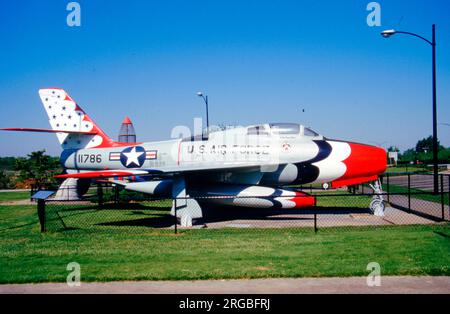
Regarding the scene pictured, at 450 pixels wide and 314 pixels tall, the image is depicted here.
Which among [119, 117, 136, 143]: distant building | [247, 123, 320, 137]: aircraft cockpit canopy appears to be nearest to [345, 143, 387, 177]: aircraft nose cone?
[247, 123, 320, 137]: aircraft cockpit canopy

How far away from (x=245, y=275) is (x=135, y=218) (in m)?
9.66

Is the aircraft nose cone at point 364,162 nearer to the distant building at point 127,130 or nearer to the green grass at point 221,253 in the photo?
the green grass at point 221,253

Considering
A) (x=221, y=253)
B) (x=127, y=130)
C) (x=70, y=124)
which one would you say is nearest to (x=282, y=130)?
(x=221, y=253)

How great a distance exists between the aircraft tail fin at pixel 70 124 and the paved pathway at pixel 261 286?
11229 mm

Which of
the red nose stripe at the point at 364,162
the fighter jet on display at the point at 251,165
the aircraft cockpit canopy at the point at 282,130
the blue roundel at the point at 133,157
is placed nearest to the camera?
the fighter jet on display at the point at 251,165

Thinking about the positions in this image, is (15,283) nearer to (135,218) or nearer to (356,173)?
(135,218)

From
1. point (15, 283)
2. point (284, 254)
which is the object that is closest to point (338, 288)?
point (284, 254)

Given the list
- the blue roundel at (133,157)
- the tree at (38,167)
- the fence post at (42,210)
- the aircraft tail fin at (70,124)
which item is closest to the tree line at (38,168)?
the tree at (38,167)

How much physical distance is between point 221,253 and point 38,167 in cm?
2852

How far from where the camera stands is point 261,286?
6.51 metres

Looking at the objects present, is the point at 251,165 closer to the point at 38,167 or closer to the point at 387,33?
the point at 387,33

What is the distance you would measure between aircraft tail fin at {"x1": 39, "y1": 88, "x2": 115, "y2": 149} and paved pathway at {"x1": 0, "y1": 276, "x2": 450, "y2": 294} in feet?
36.8

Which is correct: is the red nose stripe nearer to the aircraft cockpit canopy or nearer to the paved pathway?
the aircraft cockpit canopy

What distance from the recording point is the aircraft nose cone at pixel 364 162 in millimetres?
14203
